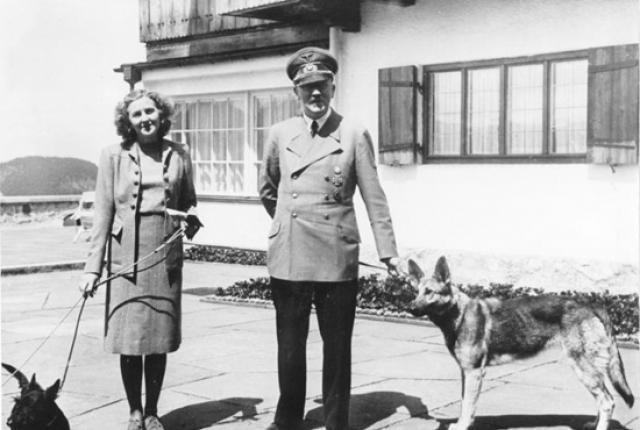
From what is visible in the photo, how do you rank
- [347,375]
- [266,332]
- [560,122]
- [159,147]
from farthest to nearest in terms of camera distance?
[560,122] < [266,332] < [159,147] < [347,375]

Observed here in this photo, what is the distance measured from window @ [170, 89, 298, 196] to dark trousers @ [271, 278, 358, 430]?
10.2 metres

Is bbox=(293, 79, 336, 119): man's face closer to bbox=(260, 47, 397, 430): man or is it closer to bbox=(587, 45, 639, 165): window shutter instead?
bbox=(260, 47, 397, 430): man

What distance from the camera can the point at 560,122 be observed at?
1092 cm

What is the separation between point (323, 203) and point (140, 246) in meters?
1.17

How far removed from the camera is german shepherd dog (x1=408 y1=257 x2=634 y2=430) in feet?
17.0

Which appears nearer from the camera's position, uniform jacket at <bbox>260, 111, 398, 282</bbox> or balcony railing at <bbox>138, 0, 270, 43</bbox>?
uniform jacket at <bbox>260, 111, 398, 282</bbox>

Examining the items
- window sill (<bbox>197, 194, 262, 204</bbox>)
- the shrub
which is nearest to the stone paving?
the shrub

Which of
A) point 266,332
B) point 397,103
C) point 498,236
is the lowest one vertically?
point 266,332

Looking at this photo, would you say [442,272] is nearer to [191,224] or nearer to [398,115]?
[191,224]

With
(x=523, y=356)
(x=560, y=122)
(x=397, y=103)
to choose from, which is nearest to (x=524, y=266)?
(x=560, y=122)

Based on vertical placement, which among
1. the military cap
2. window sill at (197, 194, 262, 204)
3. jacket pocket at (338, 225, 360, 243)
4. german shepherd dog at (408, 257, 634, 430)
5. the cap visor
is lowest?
german shepherd dog at (408, 257, 634, 430)

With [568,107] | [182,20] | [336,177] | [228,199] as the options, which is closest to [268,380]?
[336,177]

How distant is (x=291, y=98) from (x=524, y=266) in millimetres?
6031

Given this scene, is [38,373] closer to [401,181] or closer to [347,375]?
[347,375]
